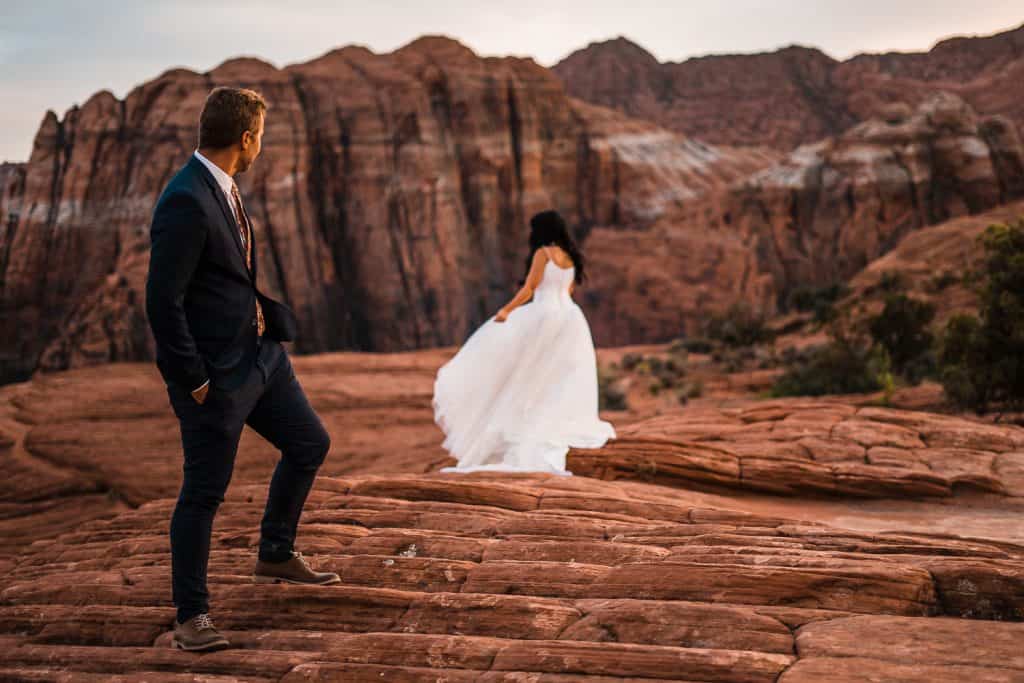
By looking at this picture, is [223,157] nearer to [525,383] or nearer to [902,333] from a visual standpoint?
[525,383]

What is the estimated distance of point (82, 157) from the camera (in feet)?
105

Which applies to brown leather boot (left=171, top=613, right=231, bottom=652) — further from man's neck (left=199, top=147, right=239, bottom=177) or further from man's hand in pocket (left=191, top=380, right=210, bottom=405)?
man's neck (left=199, top=147, right=239, bottom=177)

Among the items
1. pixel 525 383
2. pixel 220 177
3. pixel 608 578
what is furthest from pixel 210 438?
pixel 525 383

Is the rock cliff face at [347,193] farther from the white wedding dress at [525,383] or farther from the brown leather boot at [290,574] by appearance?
the brown leather boot at [290,574]

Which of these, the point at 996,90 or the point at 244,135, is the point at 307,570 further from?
the point at 996,90

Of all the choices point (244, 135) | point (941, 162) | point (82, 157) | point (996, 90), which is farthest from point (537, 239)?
point (996, 90)

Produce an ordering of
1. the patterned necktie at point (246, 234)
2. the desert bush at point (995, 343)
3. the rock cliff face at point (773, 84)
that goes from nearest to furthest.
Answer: the patterned necktie at point (246, 234)
the desert bush at point (995, 343)
the rock cliff face at point (773, 84)

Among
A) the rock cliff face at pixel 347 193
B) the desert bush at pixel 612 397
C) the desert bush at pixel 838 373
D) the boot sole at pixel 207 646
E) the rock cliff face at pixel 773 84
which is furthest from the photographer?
the rock cliff face at pixel 773 84

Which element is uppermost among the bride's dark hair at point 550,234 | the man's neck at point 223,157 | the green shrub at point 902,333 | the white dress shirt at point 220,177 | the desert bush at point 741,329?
A: the man's neck at point 223,157

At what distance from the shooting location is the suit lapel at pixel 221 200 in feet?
11.9

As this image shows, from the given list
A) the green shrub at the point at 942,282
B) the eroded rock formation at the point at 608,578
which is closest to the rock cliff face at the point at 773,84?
the green shrub at the point at 942,282

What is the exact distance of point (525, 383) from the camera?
26.0 ft

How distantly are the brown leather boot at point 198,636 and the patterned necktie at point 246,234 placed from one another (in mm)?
1176

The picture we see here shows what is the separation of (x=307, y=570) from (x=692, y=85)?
76.8 meters
